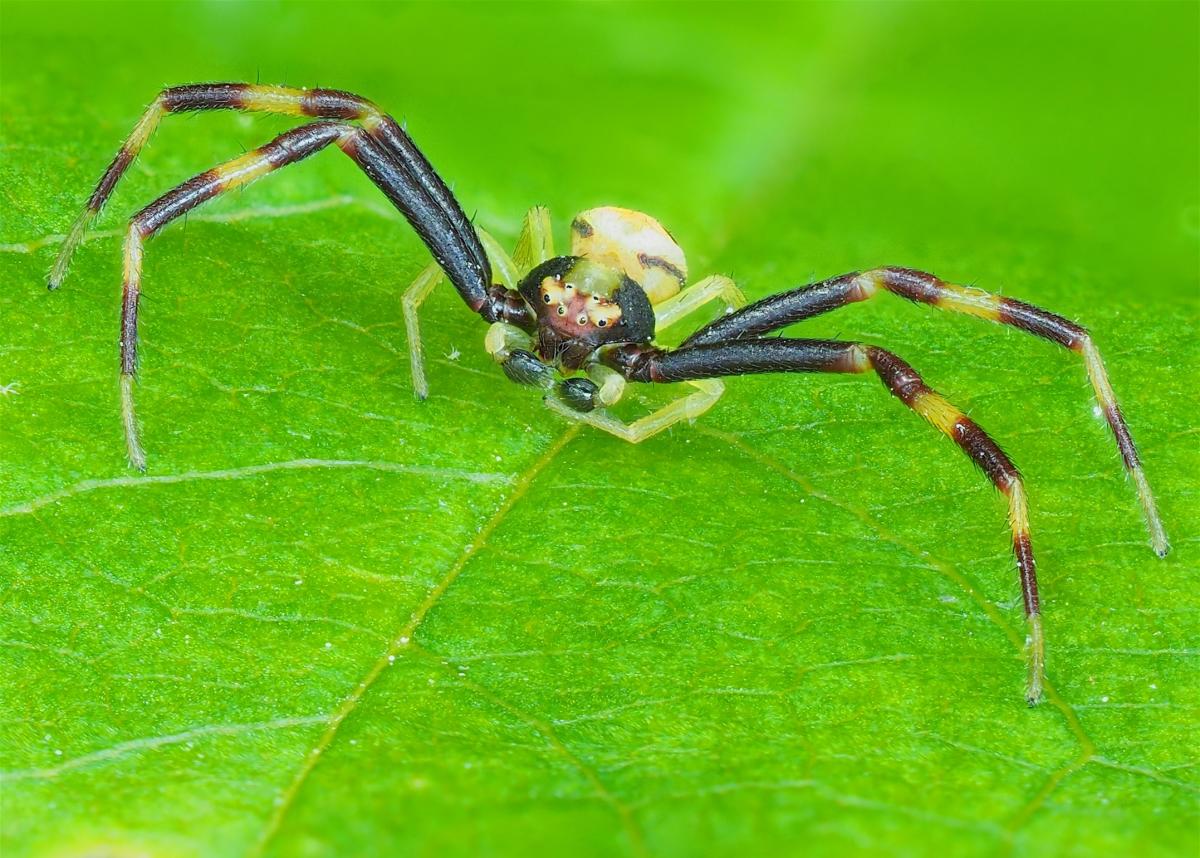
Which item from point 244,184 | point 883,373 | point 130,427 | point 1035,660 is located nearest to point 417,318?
point 244,184

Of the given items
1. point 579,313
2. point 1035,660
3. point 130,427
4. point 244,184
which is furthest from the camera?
point 579,313

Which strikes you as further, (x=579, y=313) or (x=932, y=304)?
(x=579, y=313)

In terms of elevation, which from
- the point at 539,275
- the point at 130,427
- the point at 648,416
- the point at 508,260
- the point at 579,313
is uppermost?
the point at 508,260

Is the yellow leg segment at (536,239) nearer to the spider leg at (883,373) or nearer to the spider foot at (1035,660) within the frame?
the spider leg at (883,373)

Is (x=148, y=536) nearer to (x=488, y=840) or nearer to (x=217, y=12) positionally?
(x=488, y=840)

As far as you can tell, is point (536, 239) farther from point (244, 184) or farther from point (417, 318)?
point (244, 184)

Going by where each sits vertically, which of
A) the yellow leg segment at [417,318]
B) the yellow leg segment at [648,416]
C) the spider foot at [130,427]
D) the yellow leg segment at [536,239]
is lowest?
the spider foot at [130,427]

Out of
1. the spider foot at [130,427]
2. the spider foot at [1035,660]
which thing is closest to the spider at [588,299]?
the spider foot at [130,427]
